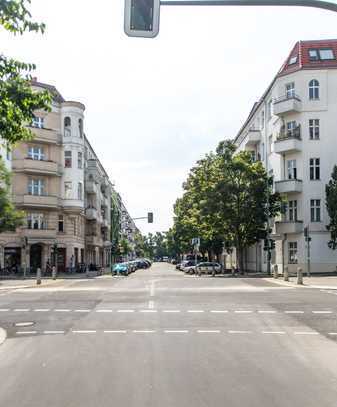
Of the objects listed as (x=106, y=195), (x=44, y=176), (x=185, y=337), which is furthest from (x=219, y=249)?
(x=185, y=337)

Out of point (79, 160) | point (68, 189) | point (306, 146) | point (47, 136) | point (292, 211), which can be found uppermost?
point (47, 136)

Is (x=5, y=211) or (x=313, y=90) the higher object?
(x=313, y=90)

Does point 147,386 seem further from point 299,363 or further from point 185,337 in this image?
point 185,337

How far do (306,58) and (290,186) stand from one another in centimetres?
1133

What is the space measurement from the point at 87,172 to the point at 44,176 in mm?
12029

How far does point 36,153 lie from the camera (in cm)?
6228

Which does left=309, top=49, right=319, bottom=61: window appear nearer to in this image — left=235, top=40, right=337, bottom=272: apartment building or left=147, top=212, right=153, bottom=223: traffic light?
Result: left=235, top=40, right=337, bottom=272: apartment building

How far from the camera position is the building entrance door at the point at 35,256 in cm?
6028

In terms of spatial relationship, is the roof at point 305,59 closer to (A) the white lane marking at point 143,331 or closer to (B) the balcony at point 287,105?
(B) the balcony at point 287,105

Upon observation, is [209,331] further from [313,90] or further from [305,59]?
[305,59]

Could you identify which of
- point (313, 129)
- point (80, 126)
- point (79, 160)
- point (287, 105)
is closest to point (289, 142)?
point (313, 129)

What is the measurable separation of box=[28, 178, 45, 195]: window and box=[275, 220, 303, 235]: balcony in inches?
943

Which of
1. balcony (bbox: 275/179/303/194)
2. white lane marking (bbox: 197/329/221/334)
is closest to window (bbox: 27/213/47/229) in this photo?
balcony (bbox: 275/179/303/194)

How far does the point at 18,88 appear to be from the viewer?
9.82 m
